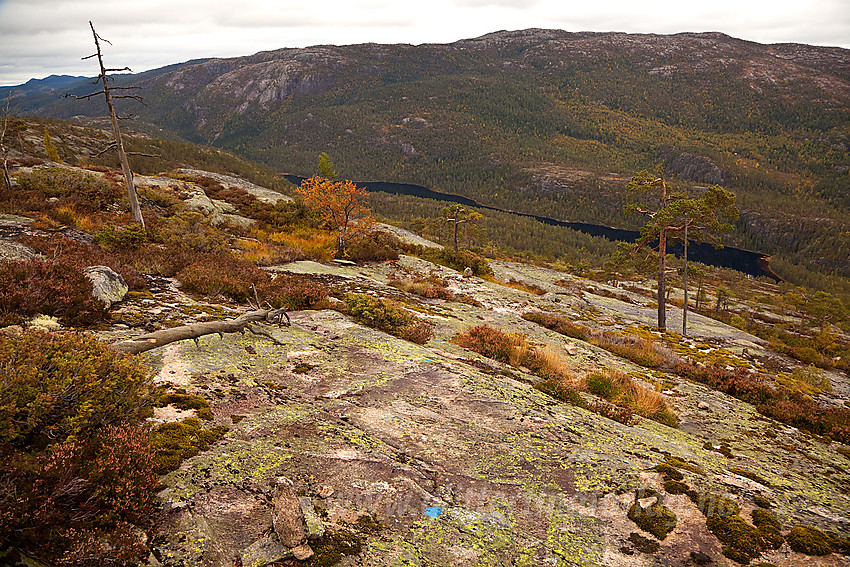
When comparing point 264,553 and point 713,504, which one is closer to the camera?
point 264,553

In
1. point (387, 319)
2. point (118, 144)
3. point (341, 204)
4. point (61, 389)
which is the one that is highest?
point (118, 144)

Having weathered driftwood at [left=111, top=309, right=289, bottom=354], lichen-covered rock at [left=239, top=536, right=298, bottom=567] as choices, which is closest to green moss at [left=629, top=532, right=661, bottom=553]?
lichen-covered rock at [left=239, top=536, right=298, bottom=567]

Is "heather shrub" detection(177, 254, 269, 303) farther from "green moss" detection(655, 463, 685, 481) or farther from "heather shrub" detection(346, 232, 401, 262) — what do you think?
"heather shrub" detection(346, 232, 401, 262)

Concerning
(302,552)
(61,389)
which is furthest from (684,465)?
Result: (61,389)

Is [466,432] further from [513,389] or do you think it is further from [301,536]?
[301,536]

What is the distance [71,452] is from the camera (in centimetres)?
371

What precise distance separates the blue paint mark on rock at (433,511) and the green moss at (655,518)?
2685 millimetres

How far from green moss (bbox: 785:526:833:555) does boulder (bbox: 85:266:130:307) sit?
12874mm

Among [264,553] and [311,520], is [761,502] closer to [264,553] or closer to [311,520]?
[311,520]

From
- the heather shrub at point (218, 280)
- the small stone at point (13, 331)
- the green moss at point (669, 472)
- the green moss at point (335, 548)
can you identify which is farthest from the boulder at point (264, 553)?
the heather shrub at point (218, 280)

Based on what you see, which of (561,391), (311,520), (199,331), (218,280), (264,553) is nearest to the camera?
(264,553)

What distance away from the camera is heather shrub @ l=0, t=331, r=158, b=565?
3111mm

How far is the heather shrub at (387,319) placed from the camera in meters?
12.2

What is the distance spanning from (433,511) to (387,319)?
830 cm
